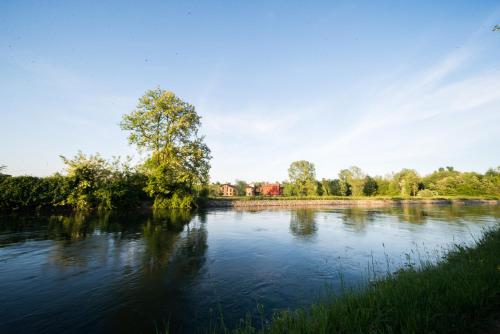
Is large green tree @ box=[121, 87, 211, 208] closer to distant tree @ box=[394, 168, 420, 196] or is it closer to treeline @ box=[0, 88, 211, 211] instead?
treeline @ box=[0, 88, 211, 211]

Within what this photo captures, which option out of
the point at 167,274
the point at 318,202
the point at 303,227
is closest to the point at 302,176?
the point at 318,202

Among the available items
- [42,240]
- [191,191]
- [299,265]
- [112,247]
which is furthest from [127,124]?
[299,265]

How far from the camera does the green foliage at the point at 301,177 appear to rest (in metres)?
94.2

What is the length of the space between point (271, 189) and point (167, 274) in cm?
12920

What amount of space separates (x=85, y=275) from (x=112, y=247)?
465 cm

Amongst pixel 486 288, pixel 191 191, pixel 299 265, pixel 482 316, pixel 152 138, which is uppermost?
pixel 152 138

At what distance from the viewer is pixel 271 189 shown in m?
138

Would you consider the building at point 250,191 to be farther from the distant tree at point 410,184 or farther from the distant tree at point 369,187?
the distant tree at point 410,184

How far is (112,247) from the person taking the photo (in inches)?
559

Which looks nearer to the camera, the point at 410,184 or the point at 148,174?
the point at 148,174

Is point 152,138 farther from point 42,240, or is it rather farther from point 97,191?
point 42,240

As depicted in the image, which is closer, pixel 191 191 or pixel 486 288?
pixel 486 288

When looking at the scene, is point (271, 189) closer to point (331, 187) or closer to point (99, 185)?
point (331, 187)

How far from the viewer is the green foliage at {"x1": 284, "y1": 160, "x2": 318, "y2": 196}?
94.2m
